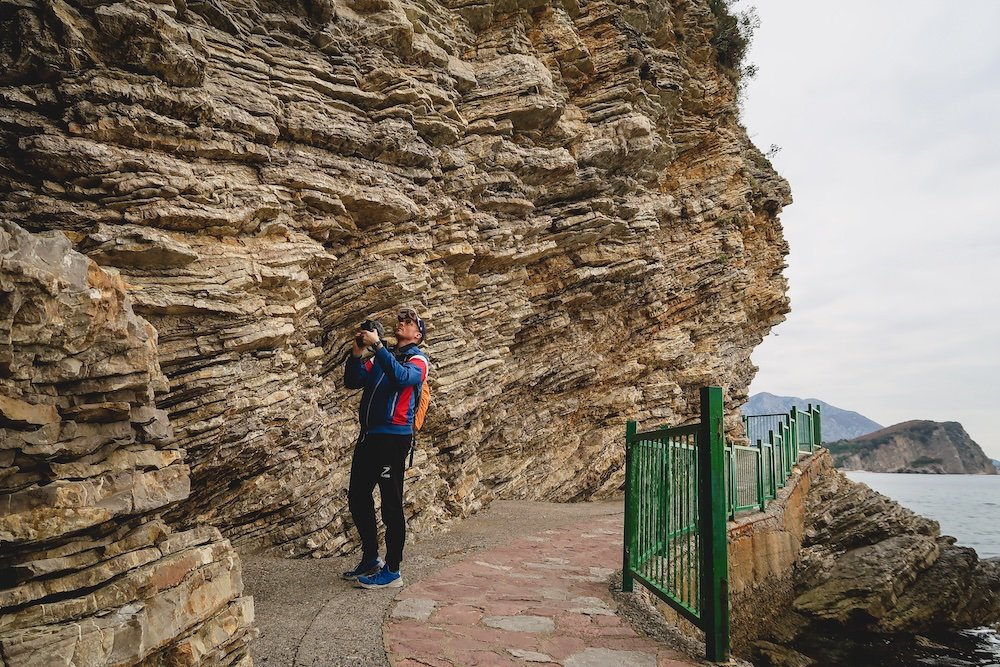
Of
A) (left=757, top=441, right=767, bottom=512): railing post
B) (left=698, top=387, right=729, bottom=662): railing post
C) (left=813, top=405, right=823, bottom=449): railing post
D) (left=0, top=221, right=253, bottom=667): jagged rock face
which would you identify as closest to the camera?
(left=0, top=221, right=253, bottom=667): jagged rock face

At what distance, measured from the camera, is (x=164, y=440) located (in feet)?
10.0

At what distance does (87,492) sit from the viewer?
99.5 inches

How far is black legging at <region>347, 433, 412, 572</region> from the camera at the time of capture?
15.8 ft

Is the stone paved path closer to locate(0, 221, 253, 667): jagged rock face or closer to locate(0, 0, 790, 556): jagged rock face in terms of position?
locate(0, 221, 253, 667): jagged rock face

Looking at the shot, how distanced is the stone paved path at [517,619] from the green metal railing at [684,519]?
0.33 meters

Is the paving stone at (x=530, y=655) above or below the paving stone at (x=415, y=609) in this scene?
below

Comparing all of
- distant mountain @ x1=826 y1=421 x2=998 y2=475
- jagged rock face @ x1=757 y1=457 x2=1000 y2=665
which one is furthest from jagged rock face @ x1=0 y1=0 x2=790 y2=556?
distant mountain @ x1=826 y1=421 x2=998 y2=475

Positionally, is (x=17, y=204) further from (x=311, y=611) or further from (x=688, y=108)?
(x=688, y=108)

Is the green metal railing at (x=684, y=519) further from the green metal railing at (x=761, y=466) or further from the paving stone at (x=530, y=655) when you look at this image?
the green metal railing at (x=761, y=466)

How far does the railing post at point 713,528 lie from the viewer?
3498 mm

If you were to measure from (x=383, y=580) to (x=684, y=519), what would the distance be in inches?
96.0

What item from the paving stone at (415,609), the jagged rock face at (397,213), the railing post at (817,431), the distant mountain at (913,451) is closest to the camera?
the paving stone at (415,609)

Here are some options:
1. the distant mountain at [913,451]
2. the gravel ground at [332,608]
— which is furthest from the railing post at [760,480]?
the distant mountain at [913,451]

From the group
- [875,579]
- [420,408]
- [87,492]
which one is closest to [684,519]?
[420,408]
